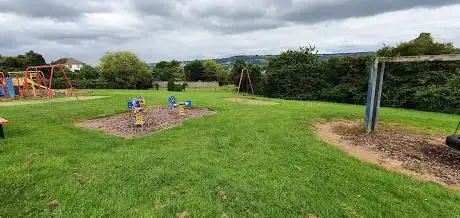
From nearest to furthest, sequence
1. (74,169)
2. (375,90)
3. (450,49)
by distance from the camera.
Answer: (74,169) < (375,90) < (450,49)

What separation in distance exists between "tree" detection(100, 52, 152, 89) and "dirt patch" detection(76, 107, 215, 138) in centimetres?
3055

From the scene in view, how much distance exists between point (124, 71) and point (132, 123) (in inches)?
1384

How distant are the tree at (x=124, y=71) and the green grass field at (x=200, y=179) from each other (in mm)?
34510

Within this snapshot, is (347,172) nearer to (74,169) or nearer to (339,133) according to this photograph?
(339,133)

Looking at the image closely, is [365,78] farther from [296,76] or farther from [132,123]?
[132,123]

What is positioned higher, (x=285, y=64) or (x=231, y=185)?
(x=285, y=64)

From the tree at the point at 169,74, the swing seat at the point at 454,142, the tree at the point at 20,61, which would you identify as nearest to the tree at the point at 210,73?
the tree at the point at 169,74

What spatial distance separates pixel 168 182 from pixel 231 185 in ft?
3.16

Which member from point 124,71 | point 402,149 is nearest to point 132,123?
point 402,149

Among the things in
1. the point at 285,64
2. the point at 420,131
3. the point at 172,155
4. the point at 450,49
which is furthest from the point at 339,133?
the point at 285,64

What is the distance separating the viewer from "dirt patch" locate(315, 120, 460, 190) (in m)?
5.50

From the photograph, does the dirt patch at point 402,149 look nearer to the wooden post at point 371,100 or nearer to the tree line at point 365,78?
the wooden post at point 371,100

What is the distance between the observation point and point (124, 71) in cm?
4184

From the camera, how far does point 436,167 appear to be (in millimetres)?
5750
